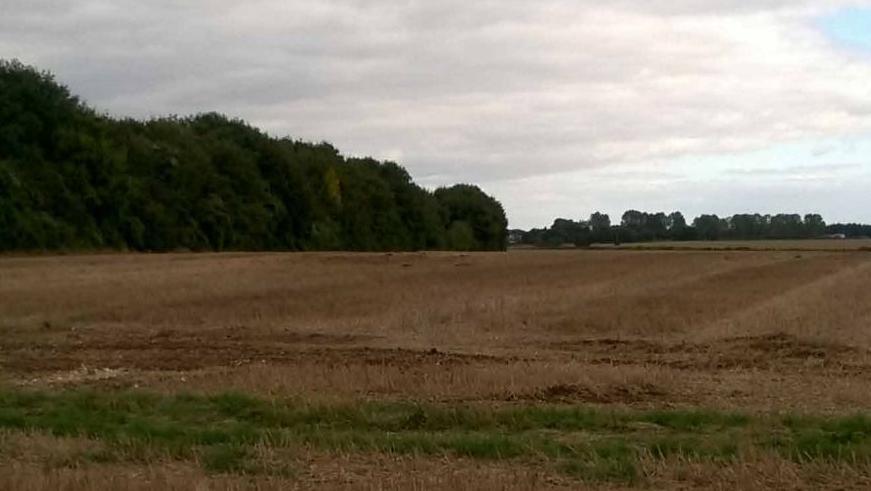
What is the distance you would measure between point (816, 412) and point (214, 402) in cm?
716

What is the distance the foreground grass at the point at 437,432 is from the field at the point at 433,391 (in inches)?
1.5

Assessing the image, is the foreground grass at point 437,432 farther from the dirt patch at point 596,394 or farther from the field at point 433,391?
the dirt patch at point 596,394

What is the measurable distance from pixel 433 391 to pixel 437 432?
2993mm

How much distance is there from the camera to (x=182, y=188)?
84562 mm

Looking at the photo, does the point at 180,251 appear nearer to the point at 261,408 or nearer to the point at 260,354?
the point at 260,354

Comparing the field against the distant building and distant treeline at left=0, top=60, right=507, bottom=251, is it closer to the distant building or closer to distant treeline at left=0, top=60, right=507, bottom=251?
distant treeline at left=0, top=60, right=507, bottom=251

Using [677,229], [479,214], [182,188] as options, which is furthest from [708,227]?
[182,188]

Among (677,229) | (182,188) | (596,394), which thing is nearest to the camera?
(596,394)

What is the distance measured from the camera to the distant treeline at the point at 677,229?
16062 cm

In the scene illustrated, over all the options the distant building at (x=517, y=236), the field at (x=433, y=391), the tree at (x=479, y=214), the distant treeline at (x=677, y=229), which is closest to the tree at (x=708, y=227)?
the distant treeline at (x=677, y=229)

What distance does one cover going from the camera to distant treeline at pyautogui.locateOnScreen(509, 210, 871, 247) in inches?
6324

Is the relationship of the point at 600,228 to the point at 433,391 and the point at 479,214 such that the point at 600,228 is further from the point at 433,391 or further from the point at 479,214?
the point at 433,391

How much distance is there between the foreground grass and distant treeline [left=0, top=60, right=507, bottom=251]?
5559 centimetres

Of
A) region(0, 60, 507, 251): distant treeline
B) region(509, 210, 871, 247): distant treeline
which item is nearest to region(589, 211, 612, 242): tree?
region(509, 210, 871, 247): distant treeline
